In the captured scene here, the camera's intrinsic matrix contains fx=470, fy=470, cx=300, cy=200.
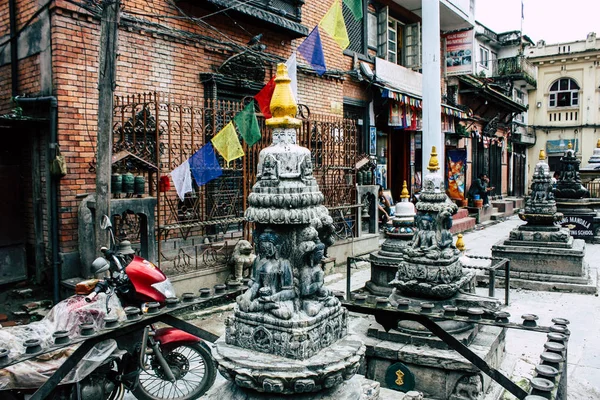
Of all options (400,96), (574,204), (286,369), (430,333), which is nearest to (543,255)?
(430,333)

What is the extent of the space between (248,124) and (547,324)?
19.6ft

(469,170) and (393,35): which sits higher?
(393,35)

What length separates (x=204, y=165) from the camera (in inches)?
316

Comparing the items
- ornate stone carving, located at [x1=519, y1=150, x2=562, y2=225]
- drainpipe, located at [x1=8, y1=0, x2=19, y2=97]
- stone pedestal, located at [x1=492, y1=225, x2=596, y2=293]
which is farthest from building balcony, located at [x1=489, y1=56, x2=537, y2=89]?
drainpipe, located at [x1=8, y1=0, x2=19, y2=97]

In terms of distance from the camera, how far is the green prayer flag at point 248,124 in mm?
8562

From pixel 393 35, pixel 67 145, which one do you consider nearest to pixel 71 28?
pixel 67 145

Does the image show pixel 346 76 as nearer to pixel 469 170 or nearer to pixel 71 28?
pixel 71 28

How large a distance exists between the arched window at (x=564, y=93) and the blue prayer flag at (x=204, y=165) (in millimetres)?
33232

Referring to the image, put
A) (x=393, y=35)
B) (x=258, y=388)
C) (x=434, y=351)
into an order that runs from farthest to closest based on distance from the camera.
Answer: (x=393, y=35), (x=434, y=351), (x=258, y=388)

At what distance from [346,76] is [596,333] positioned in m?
10.4

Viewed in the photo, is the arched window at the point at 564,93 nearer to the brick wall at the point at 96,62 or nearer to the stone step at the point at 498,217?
the stone step at the point at 498,217

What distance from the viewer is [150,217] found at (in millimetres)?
7211

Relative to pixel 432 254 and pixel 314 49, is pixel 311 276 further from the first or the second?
pixel 314 49

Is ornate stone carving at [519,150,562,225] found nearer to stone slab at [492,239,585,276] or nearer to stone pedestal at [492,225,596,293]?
stone pedestal at [492,225,596,293]
